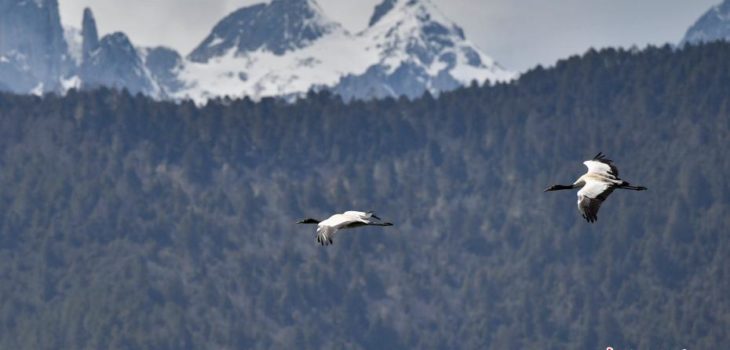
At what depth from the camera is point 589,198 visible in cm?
12100

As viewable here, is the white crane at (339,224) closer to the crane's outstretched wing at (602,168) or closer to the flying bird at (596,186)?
the flying bird at (596,186)

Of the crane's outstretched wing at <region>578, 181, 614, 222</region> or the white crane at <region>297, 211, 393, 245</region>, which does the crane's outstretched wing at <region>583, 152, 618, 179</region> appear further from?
the white crane at <region>297, 211, 393, 245</region>

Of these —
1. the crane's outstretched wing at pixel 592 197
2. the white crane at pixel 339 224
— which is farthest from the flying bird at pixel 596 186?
the white crane at pixel 339 224

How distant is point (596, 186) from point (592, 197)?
2308mm

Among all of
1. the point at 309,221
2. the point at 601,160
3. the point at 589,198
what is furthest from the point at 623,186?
the point at 309,221

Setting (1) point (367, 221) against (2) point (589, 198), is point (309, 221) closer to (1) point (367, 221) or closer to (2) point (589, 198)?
(1) point (367, 221)

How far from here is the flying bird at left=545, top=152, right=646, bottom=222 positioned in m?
120

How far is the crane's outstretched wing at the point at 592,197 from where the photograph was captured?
119 metres

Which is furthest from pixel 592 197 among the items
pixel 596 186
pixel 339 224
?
pixel 339 224

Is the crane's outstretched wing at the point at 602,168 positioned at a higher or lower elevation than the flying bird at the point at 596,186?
higher

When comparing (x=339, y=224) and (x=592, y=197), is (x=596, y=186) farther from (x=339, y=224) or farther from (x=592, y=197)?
(x=339, y=224)

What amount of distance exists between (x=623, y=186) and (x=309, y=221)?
2902cm

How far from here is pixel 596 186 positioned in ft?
405

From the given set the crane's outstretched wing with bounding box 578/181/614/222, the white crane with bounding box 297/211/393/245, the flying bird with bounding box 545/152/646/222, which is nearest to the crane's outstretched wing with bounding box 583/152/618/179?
the flying bird with bounding box 545/152/646/222
